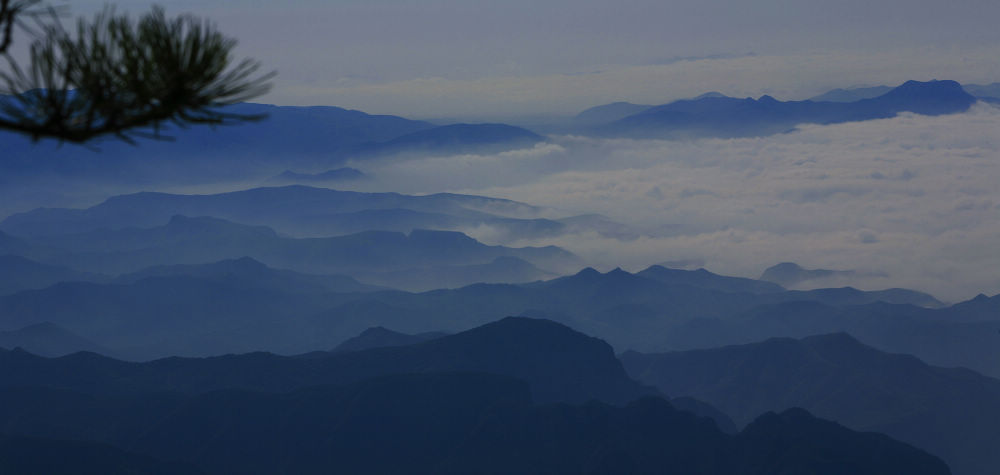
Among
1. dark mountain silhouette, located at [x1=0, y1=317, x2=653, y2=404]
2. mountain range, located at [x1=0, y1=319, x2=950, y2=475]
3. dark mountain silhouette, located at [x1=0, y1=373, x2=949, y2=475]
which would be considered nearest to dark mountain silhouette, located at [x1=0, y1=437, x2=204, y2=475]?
mountain range, located at [x1=0, y1=319, x2=950, y2=475]

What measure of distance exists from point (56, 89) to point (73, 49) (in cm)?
46

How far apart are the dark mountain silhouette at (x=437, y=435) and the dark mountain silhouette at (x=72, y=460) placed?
1768 centimetres

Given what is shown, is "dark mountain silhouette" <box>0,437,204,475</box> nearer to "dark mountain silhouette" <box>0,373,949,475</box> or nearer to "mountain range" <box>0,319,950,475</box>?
"mountain range" <box>0,319,950,475</box>

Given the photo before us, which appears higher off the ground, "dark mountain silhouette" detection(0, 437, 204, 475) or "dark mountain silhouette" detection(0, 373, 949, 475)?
"dark mountain silhouette" detection(0, 437, 204, 475)

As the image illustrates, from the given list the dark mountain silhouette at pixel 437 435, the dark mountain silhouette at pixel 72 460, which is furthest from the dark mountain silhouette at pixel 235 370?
the dark mountain silhouette at pixel 72 460

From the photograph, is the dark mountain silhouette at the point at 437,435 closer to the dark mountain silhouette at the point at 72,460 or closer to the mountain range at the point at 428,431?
the mountain range at the point at 428,431

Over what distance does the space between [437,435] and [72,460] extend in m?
58.2

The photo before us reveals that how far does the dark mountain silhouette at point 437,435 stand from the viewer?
154750 mm

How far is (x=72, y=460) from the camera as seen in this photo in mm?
133500

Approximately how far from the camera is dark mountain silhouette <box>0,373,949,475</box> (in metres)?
155

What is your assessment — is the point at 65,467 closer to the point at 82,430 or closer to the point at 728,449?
the point at 82,430

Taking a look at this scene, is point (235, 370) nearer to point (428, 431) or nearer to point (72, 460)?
point (428, 431)

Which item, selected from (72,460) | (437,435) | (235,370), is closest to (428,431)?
(437,435)

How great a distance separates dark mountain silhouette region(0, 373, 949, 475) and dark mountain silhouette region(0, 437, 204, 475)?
696 inches
